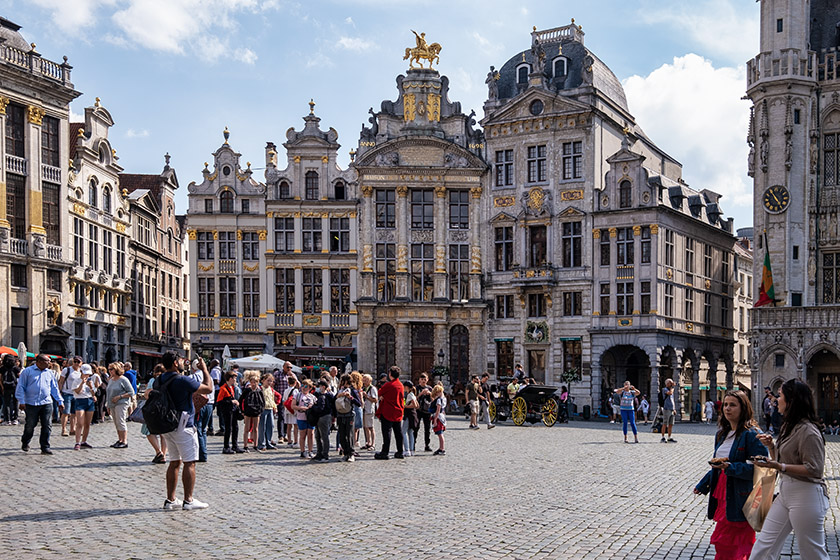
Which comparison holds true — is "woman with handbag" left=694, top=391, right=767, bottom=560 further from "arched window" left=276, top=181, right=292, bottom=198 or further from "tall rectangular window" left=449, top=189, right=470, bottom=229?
"arched window" left=276, top=181, right=292, bottom=198

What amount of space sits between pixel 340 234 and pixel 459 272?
22.4ft

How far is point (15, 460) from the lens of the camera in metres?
18.9

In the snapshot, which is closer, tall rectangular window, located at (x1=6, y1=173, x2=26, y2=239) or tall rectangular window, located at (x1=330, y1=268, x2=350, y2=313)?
tall rectangular window, located at (x1=6, y1=173, x2=26, y2=239)

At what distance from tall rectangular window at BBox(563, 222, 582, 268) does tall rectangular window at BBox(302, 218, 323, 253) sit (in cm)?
1312

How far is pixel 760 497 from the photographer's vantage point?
834 centimetres

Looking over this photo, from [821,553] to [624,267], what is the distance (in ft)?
139

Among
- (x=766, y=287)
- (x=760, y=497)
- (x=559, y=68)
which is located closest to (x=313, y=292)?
(x=559, y=68)

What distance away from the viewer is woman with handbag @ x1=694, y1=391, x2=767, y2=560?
27.8 feet

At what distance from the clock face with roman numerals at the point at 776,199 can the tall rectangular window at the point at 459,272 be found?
15989 millimetres

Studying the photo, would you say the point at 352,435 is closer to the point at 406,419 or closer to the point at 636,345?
the point at 406,419

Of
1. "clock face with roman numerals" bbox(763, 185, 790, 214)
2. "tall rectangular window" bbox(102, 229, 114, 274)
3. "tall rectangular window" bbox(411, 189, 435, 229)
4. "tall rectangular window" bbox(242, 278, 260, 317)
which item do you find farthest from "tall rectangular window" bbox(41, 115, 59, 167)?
"clock face with roman numerals" bbox(763, 185, 790, 214)

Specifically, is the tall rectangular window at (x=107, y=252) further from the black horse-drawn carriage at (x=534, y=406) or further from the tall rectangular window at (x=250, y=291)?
the black horse-drawn carriage at (x=534, y=406)

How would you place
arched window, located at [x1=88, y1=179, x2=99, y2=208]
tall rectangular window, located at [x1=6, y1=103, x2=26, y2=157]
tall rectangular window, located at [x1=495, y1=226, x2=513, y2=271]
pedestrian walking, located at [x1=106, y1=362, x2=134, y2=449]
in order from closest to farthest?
1. pedestrian walking, located at [x1=106, y1=362, x2=134, y2=449]
2. tall rectangular window, located at [x1=6, y1=103, x2=26, y2=157]
3. tall rectangular window, located at [x1=495, y1=226, x2=513, y2=271]
4. arched window, located at [x1=88, y1=179, x2=99, y2=208]

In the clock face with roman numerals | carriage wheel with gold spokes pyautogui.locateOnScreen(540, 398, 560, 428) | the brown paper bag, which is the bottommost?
carriage wheel with gold spokes pyautogui.locateOnScreen(540, 398, 560, 428)
